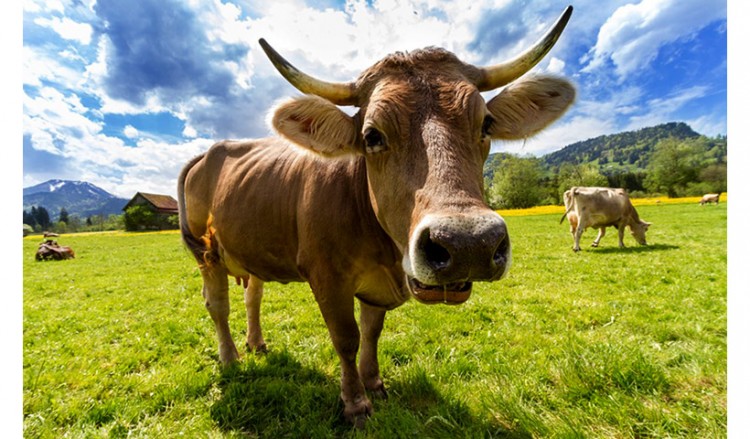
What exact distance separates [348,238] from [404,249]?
2.50 ft

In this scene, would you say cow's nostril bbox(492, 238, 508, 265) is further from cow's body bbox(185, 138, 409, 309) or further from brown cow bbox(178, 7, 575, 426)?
cow's body bbox(185, 138, 409, 309)

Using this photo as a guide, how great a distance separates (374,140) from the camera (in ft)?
7.99

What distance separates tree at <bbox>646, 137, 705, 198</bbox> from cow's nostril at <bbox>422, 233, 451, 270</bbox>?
83.3m

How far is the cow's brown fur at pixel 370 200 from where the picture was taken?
6.20ft

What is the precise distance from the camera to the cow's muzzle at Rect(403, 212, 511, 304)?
1.71 metres

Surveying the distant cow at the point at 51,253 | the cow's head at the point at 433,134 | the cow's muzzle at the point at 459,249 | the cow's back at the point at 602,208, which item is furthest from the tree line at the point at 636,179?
the cow's muzzle at the point at 459,249

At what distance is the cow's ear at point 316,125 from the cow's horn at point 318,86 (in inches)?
7.3

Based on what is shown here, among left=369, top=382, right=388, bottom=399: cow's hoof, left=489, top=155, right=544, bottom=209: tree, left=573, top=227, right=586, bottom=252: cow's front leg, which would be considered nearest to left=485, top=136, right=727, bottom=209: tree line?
left=489, top=155, right=544, bottom=209: tree

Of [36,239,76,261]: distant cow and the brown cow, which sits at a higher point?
the brown cow

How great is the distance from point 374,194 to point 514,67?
1.56 meters

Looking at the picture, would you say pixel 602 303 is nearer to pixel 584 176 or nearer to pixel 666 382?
pixel 666 382

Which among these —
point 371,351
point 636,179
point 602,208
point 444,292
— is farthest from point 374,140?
point 636,179
